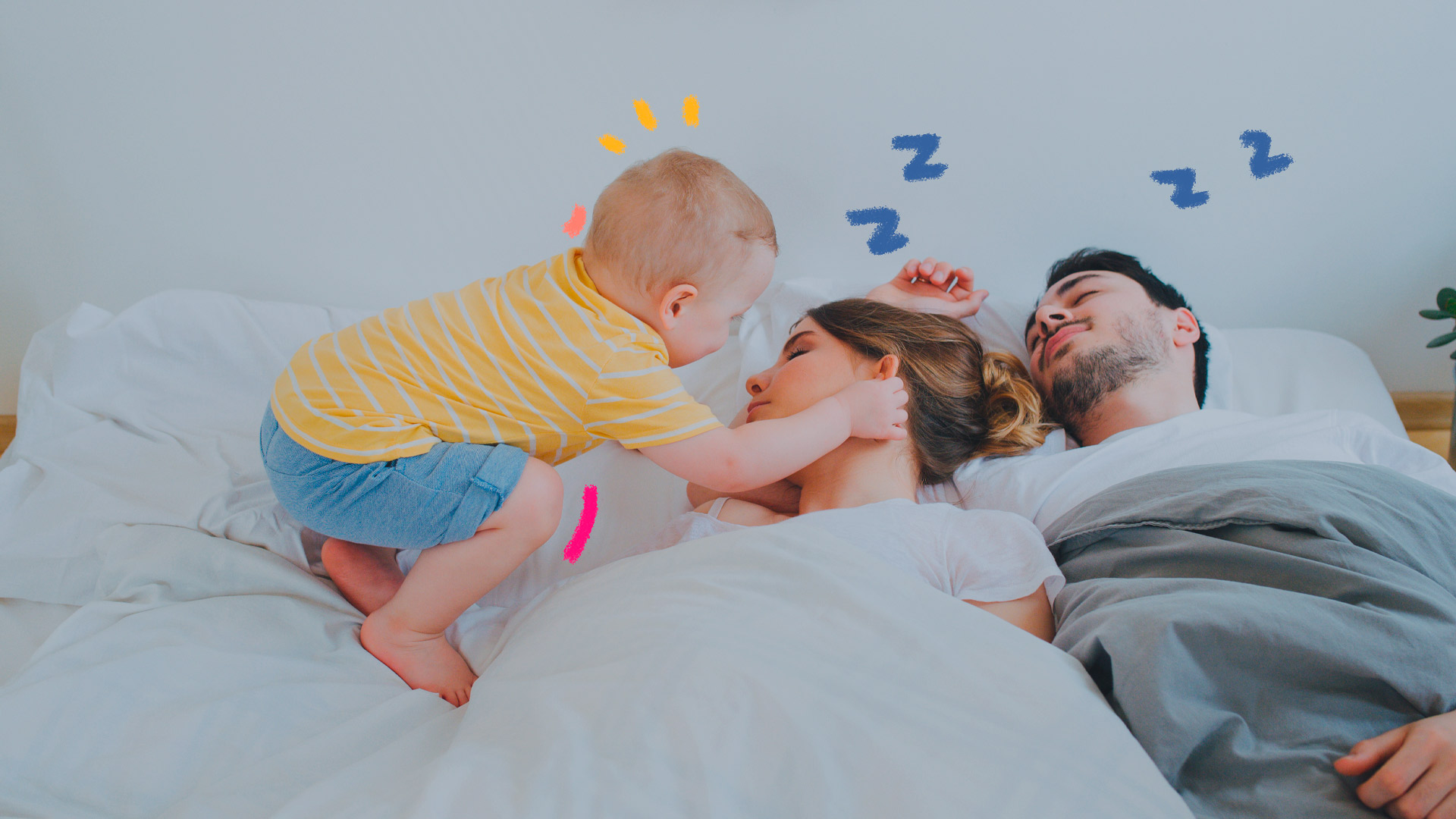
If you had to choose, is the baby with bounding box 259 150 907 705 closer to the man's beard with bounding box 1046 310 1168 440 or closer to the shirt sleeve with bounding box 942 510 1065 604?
the shirt sleeve with bounding box 942 510 1065 604

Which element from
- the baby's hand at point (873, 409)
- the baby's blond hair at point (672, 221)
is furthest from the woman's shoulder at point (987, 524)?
the baby's blond hair at point (672, 221)

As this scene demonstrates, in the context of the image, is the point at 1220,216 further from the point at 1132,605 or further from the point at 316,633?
the point at 316,633

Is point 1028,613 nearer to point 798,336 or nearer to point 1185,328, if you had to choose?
point 798,336

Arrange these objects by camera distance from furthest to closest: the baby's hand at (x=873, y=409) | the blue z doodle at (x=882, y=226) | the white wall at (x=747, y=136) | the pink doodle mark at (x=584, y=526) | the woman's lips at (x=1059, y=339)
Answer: the blue z doodle at (x=882, y=226), the white wall at (x=747, y=136), the woman's lips at (x=1059, y=339), the pink doodle mark at (x=584, y=526), the baby's hand at (x=873, y=409)

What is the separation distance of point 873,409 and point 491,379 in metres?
0.52

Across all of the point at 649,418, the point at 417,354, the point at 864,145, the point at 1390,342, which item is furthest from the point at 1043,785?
the point at 1390,342

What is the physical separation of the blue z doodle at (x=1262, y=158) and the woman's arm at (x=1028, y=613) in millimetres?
1069

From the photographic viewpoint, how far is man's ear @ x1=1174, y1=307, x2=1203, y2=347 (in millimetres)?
1373

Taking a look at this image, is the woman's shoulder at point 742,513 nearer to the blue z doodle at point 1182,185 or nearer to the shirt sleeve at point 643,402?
the shirt sleeve at point 643,402

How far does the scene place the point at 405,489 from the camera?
987 millimetres

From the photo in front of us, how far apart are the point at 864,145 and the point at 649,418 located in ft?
2.69

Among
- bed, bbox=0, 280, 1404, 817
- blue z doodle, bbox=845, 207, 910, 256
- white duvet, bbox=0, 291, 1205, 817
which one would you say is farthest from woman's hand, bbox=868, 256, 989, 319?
white duvet, bbox=0, 291, 1205, 817

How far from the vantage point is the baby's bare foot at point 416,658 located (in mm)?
995

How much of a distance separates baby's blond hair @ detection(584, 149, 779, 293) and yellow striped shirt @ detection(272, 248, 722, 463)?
0.06m
